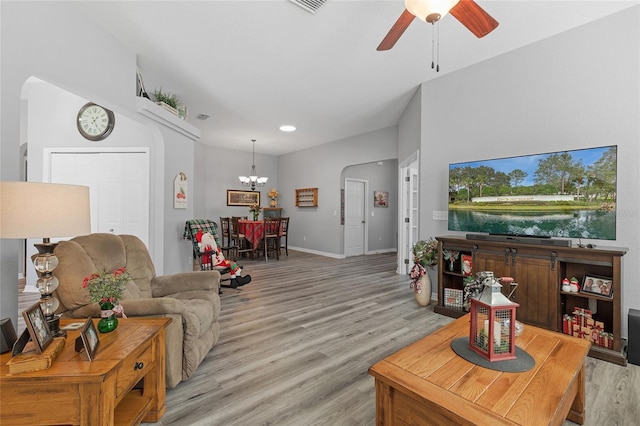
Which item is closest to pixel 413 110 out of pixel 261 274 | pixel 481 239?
pixel 481 239

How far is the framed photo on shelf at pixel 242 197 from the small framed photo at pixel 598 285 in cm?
726

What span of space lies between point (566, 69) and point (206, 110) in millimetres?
4869

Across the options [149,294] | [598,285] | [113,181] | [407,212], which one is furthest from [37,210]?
[407,212]

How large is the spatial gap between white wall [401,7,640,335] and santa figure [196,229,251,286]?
2.78m

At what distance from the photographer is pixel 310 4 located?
7.48ft

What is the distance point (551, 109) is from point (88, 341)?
4.02 metres

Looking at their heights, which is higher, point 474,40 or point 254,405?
point 474,40

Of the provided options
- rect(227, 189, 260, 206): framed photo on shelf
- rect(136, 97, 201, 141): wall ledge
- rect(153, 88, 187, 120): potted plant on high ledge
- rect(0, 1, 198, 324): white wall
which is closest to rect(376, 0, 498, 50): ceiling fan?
rect(0, 1, 198, 324): white wall

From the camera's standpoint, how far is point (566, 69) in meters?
2.73

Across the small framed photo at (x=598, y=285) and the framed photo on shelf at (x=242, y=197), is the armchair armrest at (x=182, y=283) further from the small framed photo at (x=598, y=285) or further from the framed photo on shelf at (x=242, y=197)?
the framed photo on shelf at (x=242, y=197)

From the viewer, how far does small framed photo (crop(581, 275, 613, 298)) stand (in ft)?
7.57

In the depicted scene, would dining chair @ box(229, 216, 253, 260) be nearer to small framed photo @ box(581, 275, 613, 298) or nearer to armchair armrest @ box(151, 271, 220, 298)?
armchair armrest @ box(151, 271, 220, 298)

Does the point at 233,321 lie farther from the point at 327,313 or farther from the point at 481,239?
the point at 481,239

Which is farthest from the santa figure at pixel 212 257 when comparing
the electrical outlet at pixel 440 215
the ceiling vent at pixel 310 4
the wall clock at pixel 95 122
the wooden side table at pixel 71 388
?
the ceiling vent at pixel 310 4
